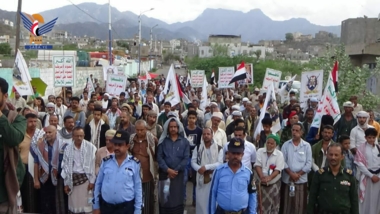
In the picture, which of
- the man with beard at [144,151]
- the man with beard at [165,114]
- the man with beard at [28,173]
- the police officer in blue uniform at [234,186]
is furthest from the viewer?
the man with beard at [165,114]

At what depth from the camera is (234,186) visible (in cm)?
503

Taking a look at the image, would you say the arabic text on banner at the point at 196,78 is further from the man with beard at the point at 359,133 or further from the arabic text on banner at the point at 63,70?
the man with beard at the point at 359,133

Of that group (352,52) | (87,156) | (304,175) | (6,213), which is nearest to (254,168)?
(304,175)

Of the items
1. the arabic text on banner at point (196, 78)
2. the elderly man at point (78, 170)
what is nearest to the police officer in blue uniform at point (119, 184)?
the elderly man at point (78, 170)

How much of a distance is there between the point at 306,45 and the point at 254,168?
147 m

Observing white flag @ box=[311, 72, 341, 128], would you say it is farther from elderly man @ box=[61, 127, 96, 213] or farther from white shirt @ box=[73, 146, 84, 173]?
white shirt @ box=[73, 146, 84, 173]

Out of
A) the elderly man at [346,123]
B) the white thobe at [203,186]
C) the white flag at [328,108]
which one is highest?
the white flag at [328,108]

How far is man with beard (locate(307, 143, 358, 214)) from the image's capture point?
533cm

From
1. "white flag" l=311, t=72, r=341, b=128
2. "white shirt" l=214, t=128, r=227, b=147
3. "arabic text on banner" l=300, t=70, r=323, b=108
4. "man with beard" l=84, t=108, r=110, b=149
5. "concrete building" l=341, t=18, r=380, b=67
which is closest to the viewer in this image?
"white shirt" l=214, t=128, r=227, b=147

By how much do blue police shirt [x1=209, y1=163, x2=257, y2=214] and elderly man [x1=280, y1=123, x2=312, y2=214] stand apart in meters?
1.99

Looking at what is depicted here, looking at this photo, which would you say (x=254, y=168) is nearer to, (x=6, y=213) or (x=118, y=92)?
(x=6, y=213)

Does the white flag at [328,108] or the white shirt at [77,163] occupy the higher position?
the white flag at [328,108]

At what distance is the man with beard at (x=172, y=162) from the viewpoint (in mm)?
6746

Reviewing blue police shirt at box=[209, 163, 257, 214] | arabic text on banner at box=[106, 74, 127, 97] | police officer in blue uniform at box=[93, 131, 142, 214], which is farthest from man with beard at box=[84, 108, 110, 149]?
arabic text on banner at box=[106, 74, 127, 97]
